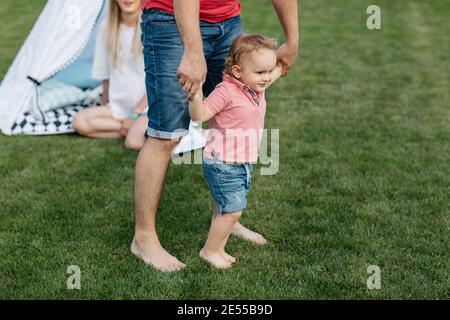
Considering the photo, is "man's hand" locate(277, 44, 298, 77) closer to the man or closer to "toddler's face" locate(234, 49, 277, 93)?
the man

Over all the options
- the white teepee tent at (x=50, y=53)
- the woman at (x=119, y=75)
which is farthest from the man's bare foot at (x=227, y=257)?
the white teepee tent at (x=50, y=53)

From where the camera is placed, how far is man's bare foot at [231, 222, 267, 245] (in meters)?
3.69

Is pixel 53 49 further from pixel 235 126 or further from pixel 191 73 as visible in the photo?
pixel 191 73

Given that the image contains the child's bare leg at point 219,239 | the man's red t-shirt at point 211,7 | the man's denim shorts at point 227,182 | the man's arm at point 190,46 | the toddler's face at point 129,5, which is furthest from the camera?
the toddler's face at point 129,5

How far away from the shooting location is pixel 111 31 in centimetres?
544

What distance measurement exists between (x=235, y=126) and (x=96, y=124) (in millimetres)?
2434

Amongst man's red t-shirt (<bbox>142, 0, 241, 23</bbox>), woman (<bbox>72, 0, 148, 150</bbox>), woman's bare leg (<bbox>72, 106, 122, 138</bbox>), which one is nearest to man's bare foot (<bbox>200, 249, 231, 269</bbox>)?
man's red t-shirt (<bbox>142, 0, 241, 23</bbox>)

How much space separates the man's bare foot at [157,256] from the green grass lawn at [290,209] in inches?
2.1

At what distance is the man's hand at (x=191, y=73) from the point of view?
9.54ft

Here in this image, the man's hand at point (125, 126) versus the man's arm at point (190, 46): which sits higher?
the man's arm at point (190, 46)

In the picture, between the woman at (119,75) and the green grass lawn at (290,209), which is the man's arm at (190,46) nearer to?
the green grass lawn at (290,209)

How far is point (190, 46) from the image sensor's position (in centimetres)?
294

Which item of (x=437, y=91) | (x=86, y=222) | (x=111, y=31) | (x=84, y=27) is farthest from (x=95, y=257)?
(x=437, y=91)
